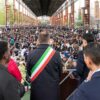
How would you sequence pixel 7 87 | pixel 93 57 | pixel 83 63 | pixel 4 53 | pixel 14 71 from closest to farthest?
pixel 93 57 → pixel 7 87 → pixel 4 53 → pixel 14 71 → pixel 83 63

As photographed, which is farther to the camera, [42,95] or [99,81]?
[42,95]

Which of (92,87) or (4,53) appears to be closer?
(92,87)

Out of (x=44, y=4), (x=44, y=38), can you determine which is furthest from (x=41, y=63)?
(x=44, y=4)

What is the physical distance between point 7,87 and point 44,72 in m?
2.35

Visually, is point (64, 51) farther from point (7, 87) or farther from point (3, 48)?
point (7, 87)

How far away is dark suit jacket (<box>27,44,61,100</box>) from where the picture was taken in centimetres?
529

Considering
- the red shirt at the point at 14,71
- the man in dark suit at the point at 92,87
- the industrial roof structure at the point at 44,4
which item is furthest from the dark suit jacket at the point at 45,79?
the industrial roof structure at the point at 44,4

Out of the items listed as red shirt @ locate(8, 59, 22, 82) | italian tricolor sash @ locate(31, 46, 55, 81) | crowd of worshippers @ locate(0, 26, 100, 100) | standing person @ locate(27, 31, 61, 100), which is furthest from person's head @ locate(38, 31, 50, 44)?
red shirt @ locate(8, 59, 22, 82)

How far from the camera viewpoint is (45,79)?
17.3 feet

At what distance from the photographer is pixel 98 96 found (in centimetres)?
257

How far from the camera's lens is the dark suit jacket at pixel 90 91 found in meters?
2.56

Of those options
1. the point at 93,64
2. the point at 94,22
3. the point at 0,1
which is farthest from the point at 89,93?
the point at 0,1

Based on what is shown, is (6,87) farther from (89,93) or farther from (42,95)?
(42,95)

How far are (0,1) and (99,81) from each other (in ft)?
94.6
